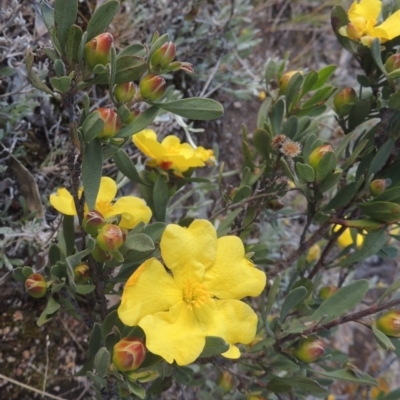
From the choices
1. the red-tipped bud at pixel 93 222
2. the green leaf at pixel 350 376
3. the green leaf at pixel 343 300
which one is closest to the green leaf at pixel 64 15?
the red-tipped bud at pixel 93 222

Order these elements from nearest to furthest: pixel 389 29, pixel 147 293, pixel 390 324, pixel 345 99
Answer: pixel 147 293 → pixel 390 324 → pixel 389 29 → pixel 345 99

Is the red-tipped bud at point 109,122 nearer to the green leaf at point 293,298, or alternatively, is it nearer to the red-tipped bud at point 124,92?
the red-tipped bud at point 124,92

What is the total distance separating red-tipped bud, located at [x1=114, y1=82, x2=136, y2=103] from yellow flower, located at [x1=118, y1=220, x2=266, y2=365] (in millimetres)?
274

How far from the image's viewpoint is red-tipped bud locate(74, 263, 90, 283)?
1.07m

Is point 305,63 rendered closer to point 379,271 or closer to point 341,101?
point 379,271

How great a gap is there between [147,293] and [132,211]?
0.85ft

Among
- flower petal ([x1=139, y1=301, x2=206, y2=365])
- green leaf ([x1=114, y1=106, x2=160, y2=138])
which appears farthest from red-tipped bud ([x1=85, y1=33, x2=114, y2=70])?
flower petal ([x1=139, y1=301, x2=206, y2=365])

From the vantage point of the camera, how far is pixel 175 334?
976 mm

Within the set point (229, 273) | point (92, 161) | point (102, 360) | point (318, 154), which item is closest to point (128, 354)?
point (102, 360)

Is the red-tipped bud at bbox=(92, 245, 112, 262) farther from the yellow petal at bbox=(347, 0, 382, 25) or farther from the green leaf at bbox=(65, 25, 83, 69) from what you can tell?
the yellow petal at bbox=(347, 0, 382, 25)

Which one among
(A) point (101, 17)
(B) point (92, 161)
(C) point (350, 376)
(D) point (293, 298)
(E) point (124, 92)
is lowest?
(C) point (350, 376)

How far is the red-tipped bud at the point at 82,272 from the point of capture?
107 centimetres

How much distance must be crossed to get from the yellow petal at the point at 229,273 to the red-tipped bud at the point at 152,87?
1.09 ft

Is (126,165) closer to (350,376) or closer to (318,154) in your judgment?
(318,154)
